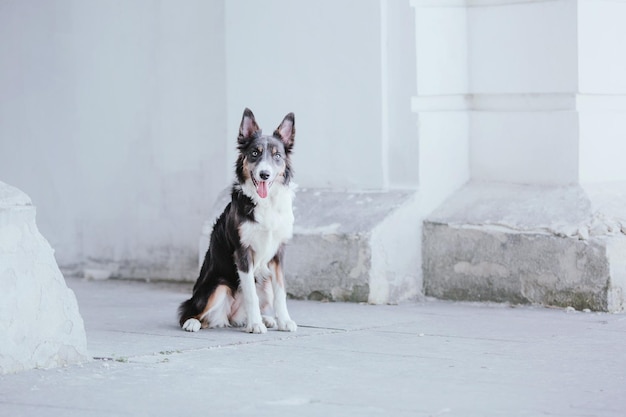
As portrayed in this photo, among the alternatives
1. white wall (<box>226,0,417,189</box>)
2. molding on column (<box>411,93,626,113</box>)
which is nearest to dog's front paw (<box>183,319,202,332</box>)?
white wall (<box>226,0,417,189</box>)

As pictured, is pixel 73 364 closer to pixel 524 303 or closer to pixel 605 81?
pixel 524 303

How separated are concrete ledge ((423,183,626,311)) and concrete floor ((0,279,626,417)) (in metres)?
0.20

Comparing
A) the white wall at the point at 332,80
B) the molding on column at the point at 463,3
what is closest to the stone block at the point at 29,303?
the white wall at the point at 332,80

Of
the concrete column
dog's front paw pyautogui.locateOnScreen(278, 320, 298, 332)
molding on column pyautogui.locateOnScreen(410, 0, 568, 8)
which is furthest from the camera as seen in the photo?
molding on column pyautogui.locateOnScreen(410, 0, 568, 8)

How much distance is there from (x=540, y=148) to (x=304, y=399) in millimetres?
4628

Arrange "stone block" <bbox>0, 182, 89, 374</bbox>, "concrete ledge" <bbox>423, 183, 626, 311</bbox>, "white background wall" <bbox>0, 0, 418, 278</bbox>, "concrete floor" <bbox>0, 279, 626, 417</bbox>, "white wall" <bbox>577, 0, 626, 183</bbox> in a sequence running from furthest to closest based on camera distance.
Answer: "white background wall" <bbox>0, 0, 418, 278</bbox> → "white wall" <bbox>577, 0, 626, 183</bbox> → "concrete ledge" <bbox>423, 183, 626, 311</bbox> → "stone block" <bbox>0, 182, 89, 374</bbox> → "concrete floor" <bbox>0, 279, 626, 417</bbox>

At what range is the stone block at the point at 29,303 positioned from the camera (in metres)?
6.30

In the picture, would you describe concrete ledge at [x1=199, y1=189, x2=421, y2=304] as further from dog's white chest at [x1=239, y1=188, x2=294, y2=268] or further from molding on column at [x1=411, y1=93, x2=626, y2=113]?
dog's white chest at [x1=239, y1=188, x2=294, y2=268]

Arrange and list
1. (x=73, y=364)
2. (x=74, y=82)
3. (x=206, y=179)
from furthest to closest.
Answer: (x=74, y=82) < (x=206, y=179) < (x=73, y=364)

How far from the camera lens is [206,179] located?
1114 centimetres

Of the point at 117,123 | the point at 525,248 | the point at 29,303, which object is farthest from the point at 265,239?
the point at 117,123

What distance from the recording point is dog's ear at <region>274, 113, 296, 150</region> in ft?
27.1

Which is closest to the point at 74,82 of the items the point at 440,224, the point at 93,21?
the point at 93,21

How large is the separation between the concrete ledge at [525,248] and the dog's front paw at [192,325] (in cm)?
246
